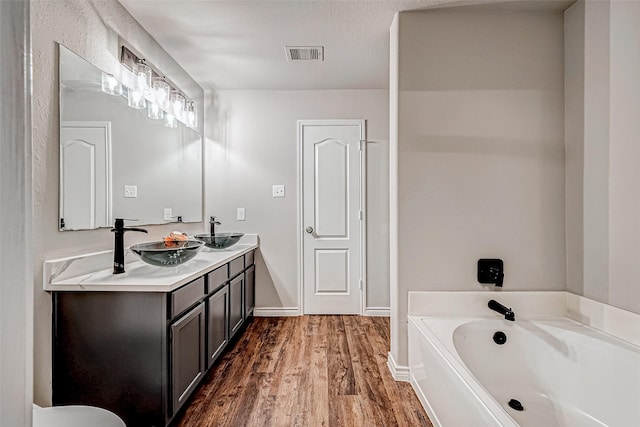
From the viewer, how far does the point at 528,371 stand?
204cm

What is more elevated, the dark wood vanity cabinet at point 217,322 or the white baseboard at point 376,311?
the dark wood vanity cabinet at point 217,322

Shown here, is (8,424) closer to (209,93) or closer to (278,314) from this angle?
(278,314)

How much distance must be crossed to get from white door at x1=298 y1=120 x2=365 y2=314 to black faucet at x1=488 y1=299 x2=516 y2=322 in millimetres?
1761

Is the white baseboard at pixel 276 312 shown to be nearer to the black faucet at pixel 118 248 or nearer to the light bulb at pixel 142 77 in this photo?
the black faucet at pixel 118 248

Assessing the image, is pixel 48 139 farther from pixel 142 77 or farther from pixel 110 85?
pixel 142 77

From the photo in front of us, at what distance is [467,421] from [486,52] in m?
2.17

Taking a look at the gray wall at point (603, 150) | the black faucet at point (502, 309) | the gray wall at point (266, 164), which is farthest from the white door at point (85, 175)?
the gray wall at point (603, 150)

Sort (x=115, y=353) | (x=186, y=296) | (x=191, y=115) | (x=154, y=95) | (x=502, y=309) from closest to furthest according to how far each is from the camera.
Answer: (x=115, y=353), (x=186, y=296), (x=502, y=309), (x=154, y=95), (x=191, y=115)

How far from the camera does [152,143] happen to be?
283cm

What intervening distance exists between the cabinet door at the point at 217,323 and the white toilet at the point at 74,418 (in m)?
1.17

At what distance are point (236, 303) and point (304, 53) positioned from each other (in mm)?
2164

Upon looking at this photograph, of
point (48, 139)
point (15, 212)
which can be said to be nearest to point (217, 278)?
point (48, 139)

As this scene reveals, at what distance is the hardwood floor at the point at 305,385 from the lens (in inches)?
79.9

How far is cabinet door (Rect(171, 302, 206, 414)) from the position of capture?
6.17 ft
